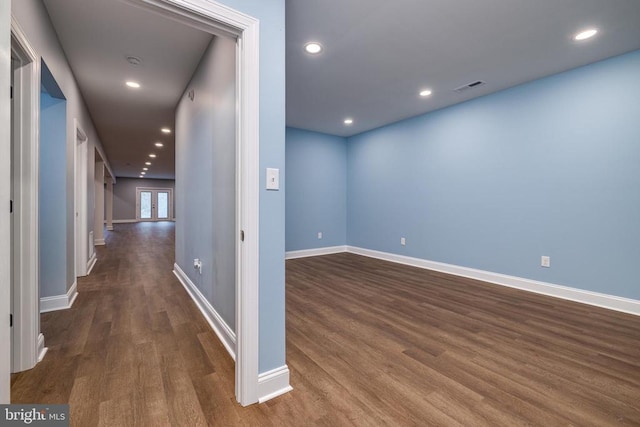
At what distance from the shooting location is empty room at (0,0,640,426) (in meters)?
1.45

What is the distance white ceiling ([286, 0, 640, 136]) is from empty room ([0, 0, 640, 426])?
0.02 metres

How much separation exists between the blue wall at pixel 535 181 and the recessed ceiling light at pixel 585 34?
698mm

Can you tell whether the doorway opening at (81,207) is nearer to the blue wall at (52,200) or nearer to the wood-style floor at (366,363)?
the wood-style floor at (366,363)

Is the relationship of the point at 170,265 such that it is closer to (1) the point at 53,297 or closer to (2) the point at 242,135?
(1) the point at 53,297

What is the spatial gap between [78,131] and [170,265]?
2300 mm

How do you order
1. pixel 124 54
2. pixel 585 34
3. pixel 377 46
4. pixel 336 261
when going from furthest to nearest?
pixel 336 261
pixel 124 54
pixel 377 46
pixel 585 34

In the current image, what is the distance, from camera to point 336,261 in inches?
199

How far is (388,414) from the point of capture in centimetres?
137

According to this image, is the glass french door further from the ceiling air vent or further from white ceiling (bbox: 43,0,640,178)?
the ceiling air vent

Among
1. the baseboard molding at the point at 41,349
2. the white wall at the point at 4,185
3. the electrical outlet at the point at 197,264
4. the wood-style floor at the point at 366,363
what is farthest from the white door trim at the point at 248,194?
the electrical outlet at the point at 197,264

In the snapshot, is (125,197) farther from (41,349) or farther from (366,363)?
(366,363)

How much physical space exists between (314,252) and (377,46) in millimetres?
3902

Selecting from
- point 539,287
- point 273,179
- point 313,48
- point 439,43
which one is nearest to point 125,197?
point 313,48

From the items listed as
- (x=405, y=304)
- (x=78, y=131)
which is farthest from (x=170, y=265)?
(x=405, y=304)
